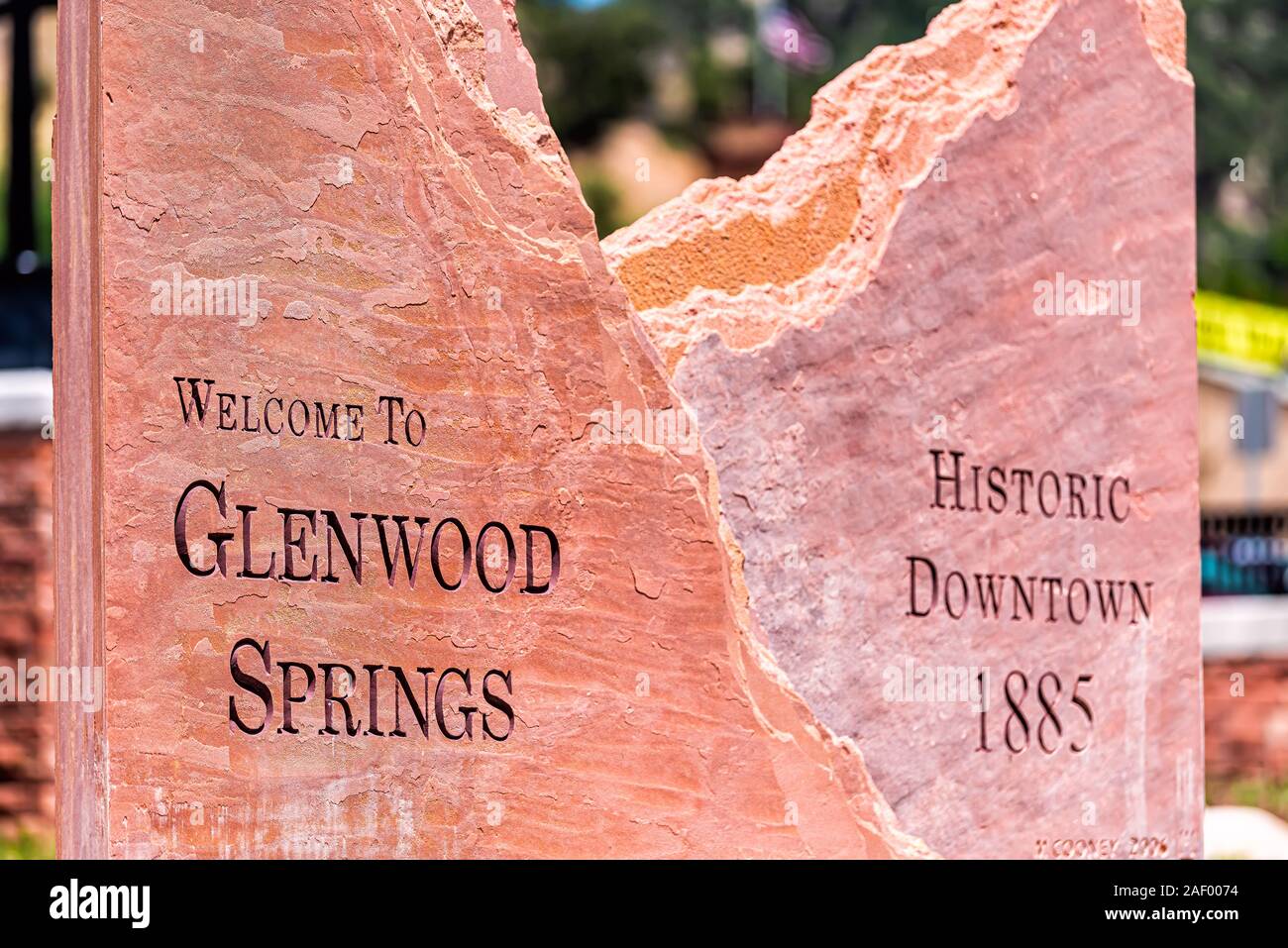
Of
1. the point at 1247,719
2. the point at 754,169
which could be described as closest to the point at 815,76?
the point at 754,169

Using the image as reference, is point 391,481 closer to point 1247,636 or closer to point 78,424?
point 78,424

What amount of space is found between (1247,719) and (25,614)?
5274 millimetres

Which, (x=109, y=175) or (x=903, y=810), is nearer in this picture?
(x=109, y=175)

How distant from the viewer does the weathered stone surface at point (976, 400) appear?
184 inches

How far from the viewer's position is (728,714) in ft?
13.6

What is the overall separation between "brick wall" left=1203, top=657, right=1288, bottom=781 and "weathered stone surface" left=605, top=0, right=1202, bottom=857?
3.63 meters

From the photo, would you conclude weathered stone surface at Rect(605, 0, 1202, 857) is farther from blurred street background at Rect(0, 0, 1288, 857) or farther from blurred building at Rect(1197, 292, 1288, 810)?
blurred building at Rect(1197, 292, 1288, 810)

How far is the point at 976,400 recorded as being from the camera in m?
5.07

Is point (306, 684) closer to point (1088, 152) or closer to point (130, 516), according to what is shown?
point (130, 516)

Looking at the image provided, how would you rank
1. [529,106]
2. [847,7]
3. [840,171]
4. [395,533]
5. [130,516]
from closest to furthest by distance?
[130,516] → [395,533] → [529,106] → [840,171] → [847,7]

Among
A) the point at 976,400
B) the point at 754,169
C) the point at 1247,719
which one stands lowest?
the point at 1247,719

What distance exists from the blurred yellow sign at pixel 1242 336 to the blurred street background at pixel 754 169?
27 millimetres

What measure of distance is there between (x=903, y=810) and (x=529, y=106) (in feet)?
6.12

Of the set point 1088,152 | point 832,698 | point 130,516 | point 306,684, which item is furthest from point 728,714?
point 1088,152
